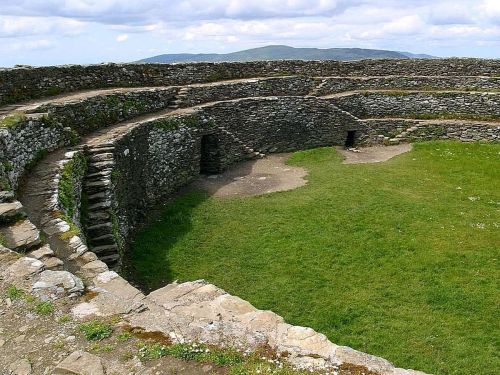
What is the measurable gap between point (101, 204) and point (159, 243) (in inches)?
106

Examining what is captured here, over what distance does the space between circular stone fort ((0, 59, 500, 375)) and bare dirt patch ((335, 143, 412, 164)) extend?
2.68 feet

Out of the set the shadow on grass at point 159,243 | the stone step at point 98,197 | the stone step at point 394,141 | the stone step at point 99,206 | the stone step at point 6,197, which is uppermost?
the stone step at point 6,197

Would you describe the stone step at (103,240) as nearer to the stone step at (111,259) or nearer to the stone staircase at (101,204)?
the stone staircase at (101,204)

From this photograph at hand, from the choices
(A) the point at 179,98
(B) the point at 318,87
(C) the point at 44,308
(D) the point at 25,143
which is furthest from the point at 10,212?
(B) the point at 318,87

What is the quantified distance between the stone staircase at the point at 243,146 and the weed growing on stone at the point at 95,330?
17.5 metres

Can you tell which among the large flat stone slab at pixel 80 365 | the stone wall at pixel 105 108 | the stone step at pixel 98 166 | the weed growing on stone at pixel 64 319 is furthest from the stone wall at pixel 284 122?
the large flat stone slab at pixel 80 365

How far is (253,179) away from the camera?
21703 mm

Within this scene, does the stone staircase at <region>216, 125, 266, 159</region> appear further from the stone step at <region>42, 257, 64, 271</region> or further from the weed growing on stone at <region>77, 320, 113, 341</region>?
the weed growing on stone at <region>77, 320, 113, 341</region>

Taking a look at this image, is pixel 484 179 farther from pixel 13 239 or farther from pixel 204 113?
pixel 13 239

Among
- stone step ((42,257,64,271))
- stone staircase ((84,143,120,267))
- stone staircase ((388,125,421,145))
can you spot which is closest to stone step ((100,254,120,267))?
stone staircase ((84,143,120,267))

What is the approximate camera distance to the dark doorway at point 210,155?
23031 millimetres

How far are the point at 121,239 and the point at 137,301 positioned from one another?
769 cm

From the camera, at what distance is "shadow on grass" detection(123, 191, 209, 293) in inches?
523

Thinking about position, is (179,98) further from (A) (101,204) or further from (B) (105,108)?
(A) (101,204)
